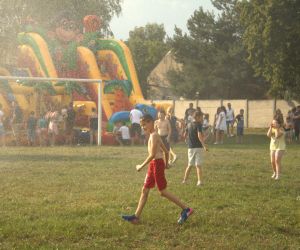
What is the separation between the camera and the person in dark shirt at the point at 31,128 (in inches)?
882

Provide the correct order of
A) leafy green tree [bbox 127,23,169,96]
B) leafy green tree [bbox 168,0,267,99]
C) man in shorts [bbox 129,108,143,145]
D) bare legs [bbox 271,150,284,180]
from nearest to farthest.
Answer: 1. bare legs [bbox 271,150,284,180]
2. man in shorts [bbox 129,108,143,145]
3. leafy green tree [bbox 168,0,267,99]
4. leafy green tree [bbox 127,23,169,96]

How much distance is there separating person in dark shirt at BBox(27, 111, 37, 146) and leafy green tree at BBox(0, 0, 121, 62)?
16787mm

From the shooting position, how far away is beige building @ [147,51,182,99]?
74.8 m

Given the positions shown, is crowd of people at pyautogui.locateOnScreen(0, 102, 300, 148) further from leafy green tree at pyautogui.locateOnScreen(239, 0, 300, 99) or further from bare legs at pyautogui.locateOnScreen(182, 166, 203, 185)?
leafy green tree at pyautogui.locateOnScreen(239, 0, 300, 99)

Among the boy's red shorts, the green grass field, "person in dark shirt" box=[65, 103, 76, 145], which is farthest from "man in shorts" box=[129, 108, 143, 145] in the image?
the boy's red shorts

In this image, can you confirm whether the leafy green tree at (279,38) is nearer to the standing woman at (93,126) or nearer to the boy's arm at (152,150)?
the standing woman at (93,126)

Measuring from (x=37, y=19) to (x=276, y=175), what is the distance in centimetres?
3360

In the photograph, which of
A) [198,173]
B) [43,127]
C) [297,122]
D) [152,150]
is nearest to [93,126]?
[43,127]

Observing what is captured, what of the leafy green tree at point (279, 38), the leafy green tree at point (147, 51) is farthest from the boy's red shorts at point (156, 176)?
the leafy green tree at point (147, 51)

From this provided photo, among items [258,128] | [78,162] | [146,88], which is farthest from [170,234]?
[146,88]

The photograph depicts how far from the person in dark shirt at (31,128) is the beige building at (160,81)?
4977cm

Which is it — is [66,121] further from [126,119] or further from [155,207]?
[155,207]

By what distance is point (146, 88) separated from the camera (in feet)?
230

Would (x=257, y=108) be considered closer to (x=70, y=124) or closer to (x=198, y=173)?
(x=70, y=124)
